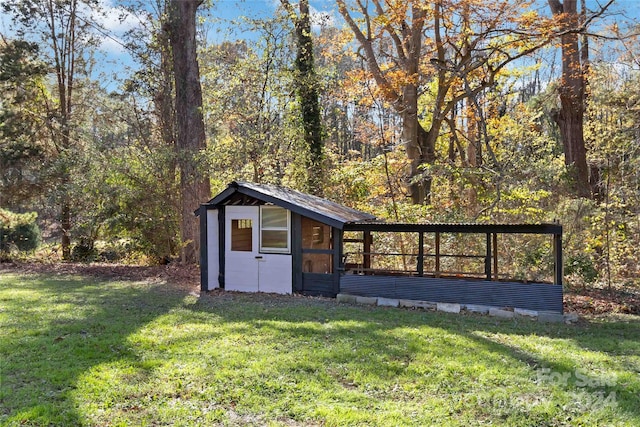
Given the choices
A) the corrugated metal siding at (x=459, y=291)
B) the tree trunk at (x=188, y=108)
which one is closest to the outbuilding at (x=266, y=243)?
the corrugated metal siding at (x=459, y=291)

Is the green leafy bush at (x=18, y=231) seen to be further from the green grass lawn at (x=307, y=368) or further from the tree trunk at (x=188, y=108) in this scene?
the green grass lawn at (x=307, y=368)

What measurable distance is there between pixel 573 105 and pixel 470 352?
10599 mm

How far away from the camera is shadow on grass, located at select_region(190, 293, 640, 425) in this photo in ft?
13.2

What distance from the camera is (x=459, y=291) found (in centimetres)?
812

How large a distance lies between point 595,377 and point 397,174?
10.5 meters

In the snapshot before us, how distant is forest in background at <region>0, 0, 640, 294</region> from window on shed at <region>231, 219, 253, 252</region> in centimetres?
355

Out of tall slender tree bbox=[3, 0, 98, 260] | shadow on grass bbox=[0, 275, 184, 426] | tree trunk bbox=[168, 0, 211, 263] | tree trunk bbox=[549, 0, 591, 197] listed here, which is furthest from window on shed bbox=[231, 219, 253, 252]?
tree trunk bbox=[549, 0, 591, 197]

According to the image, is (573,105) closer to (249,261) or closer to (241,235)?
(241,235)

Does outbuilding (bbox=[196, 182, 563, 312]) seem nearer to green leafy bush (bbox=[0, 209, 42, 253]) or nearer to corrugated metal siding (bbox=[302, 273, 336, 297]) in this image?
corrugated metal siding (bbox=[302, 273, 336, 297])

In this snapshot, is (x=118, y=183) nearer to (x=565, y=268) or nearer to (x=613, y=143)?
(x=565, y=268)

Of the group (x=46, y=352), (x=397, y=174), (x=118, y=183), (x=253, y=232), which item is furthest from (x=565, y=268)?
(x=118, y=183)

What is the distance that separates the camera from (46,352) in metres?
5.00

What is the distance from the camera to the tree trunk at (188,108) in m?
13.3

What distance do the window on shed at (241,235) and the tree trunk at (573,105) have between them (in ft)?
29.0
